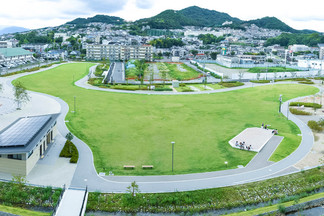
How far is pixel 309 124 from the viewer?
28391 mm

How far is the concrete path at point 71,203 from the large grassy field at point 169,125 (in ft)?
11.6

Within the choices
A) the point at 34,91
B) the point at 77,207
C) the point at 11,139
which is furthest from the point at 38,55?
the point at 77,207

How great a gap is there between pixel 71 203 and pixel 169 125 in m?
15.0

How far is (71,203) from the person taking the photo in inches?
552

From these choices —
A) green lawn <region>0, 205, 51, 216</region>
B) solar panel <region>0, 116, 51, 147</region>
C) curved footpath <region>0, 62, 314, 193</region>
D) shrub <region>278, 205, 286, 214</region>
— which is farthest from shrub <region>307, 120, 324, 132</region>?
green lawn <region>0, 205, 51, 216</region>

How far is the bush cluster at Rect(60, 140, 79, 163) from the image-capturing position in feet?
63.0

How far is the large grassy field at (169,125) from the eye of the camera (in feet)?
65.7

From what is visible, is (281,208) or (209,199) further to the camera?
(209,199)

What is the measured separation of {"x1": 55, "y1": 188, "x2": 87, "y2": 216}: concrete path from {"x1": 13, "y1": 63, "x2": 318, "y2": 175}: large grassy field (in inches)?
139

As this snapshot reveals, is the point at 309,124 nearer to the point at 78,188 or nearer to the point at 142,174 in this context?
the point at 142,174

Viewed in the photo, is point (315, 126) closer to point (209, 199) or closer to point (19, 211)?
point (209, 199)

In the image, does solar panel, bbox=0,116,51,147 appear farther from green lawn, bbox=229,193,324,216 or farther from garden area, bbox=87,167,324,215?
green lawn, bbox=229,193,324,216

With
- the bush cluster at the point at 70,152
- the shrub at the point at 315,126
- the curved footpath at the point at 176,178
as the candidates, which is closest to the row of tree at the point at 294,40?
the shrub at the point at 315,126

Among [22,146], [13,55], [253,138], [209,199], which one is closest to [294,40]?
[13,55]
